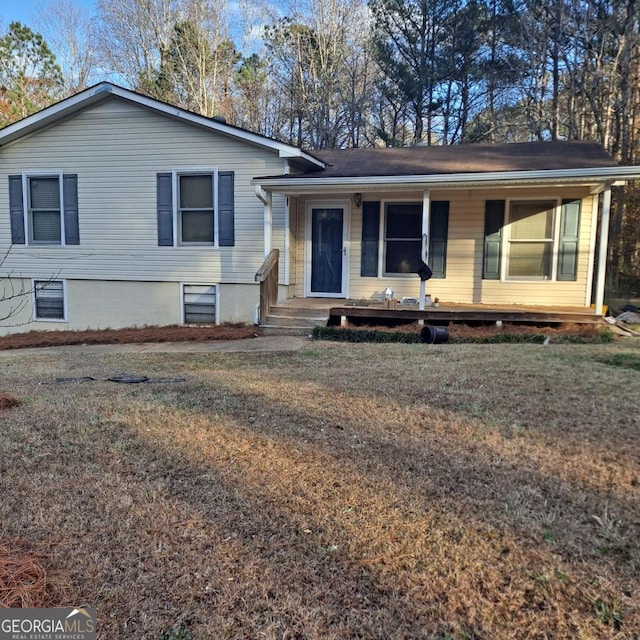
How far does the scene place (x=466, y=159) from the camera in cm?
1002

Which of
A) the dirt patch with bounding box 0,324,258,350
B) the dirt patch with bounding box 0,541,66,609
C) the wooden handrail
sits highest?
the wooden handrail

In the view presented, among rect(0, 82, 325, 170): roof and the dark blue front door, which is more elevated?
rect(0, 82, 325, 170): roof

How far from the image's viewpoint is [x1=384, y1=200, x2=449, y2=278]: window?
974cm

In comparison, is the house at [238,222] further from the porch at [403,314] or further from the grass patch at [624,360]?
the grass patch at [624,360]

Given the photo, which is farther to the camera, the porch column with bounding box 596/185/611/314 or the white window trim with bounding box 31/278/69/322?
the white window trim with bounding box 31/278/69/322

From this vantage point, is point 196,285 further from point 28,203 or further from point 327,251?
point 28,203

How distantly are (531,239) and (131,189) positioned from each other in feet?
25.2

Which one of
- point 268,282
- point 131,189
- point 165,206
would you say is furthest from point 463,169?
point 131,189

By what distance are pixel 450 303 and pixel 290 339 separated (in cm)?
320

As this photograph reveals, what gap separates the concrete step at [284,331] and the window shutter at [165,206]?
113 inches

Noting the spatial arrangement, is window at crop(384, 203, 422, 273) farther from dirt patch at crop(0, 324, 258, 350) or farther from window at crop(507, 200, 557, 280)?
dirt patch at crop(0, 324, 258, 350)

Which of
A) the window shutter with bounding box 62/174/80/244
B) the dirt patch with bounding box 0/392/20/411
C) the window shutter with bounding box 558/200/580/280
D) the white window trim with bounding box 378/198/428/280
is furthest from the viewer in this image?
the window shutter with bounding box 62/174/80/244

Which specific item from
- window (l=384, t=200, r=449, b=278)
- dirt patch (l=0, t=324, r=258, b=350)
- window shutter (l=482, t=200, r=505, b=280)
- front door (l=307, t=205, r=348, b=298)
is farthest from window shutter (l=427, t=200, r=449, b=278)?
dirt patch (l=0, t=324, r=258, b=350)

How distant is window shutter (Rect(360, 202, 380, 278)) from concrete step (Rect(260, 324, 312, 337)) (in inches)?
78.5
